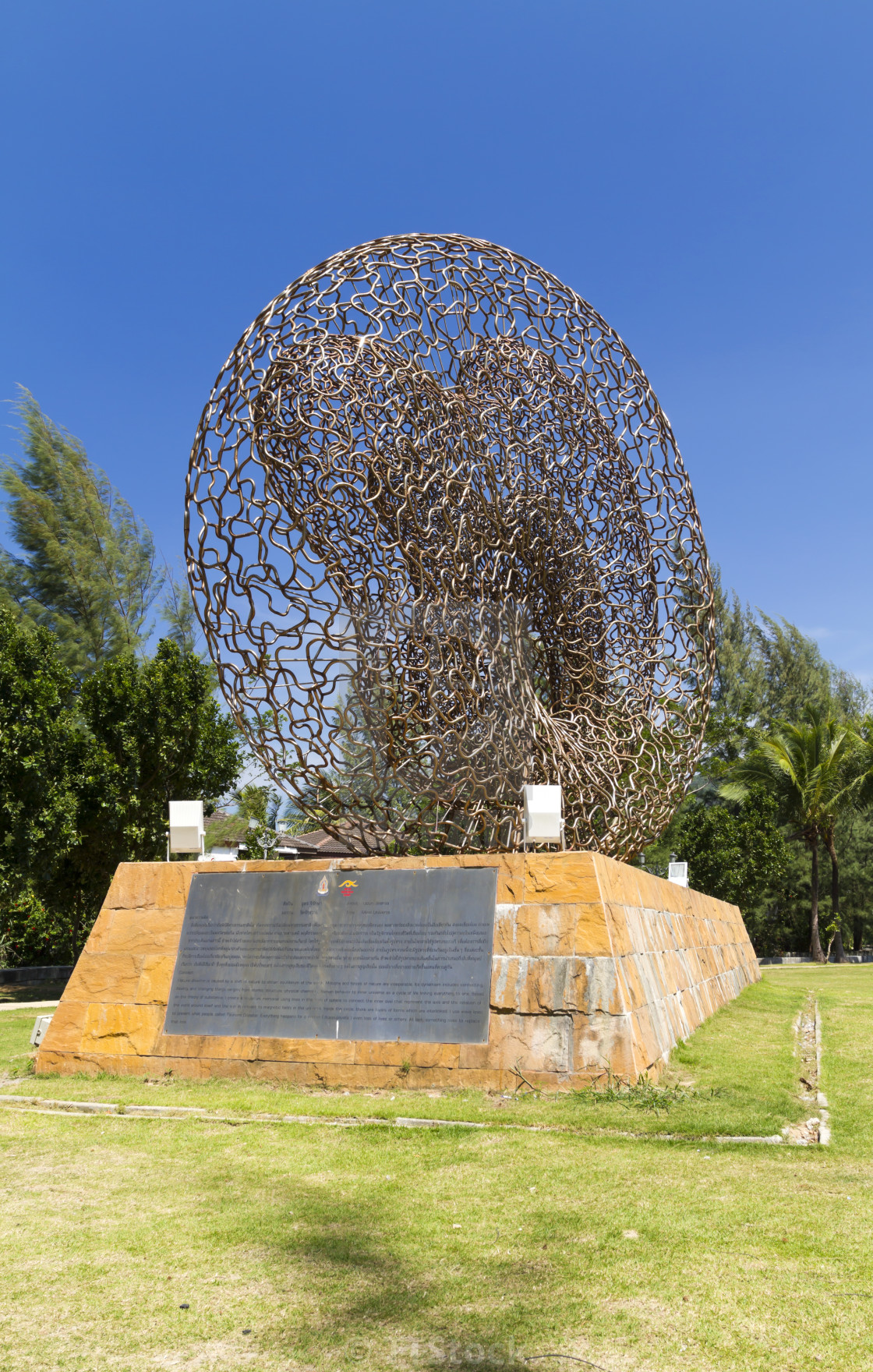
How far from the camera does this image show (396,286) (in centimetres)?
960

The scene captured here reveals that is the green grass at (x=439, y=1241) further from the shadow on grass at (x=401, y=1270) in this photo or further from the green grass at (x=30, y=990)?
the green grass at (x=30, y=990)

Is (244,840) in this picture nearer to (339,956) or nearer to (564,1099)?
(339,956)

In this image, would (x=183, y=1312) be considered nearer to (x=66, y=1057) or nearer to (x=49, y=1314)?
(x=49, y=1314)

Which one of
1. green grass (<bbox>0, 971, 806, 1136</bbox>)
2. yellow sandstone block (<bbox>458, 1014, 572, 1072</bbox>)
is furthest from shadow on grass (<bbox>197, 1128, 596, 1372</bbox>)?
yellow sandstone block (<bbox>458, 1014, 572, 1072</bbox>)

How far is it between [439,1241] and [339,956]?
3796mm

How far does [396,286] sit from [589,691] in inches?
167

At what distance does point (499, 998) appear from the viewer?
709 cm

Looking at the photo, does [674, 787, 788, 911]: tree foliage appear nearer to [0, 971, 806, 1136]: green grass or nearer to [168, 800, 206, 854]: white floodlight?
[0, 971, 806, 1136]: green grass

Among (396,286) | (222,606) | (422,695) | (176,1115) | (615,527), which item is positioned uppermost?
(396,286)

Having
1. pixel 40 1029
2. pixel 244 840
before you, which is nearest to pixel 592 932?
pixel 40 1029

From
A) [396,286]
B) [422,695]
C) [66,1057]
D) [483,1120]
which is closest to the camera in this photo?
[483,1120]

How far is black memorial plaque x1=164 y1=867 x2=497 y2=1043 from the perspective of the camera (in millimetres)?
7258

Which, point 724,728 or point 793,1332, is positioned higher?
point 724,728

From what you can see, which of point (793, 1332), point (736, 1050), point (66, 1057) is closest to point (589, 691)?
point (736, 1050)
